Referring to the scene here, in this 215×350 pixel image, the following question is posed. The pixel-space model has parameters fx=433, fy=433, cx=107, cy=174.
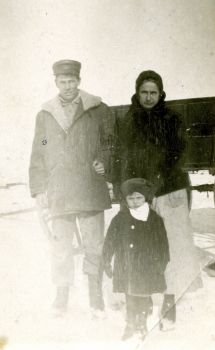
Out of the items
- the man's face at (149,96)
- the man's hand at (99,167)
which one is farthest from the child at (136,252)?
the man's face at (149,96)

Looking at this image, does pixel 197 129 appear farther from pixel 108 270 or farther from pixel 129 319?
pixel 129 319

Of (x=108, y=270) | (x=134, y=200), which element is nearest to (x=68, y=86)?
(x=134, y=200)

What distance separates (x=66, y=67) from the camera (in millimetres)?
2033

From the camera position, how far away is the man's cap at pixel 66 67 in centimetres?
201

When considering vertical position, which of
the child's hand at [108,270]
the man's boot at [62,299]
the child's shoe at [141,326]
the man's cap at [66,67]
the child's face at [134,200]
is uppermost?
the man's cap at [66,67]

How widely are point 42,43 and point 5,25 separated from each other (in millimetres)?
198

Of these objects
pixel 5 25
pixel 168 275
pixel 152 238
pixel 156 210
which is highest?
pixel 5 25

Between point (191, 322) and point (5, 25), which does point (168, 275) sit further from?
point (5, 25)

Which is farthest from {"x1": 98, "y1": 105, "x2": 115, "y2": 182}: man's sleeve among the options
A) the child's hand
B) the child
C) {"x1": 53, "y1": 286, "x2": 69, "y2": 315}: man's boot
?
{"x1": 53, "y1": 286, "x2": 69, "y2": 315}: man's boot

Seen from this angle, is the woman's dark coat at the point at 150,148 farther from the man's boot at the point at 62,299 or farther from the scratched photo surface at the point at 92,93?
the man's boot at the point at 62,299

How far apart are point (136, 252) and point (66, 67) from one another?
0.93 meters

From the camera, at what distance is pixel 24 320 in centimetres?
210

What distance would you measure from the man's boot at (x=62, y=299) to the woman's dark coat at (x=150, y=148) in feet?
1.90

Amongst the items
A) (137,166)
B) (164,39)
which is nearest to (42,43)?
(164,39)
